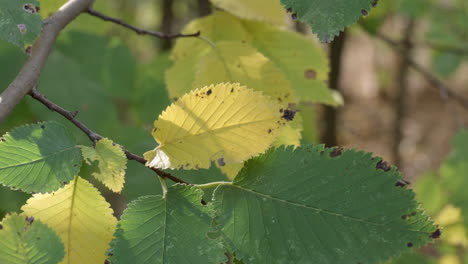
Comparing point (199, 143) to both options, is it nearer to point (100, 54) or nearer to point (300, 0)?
point (300, 0)

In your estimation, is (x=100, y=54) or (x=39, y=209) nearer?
(x=39, y=209)

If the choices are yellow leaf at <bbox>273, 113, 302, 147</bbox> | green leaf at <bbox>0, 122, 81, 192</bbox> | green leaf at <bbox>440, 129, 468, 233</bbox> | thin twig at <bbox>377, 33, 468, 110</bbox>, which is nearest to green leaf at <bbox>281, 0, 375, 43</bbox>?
yellow leaf at <bbox>273, 113, 302, 147</bbox>

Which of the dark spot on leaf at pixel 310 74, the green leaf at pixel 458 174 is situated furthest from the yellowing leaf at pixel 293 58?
the green leaf at pixel 458 174

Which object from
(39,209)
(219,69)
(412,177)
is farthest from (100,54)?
(412,177)

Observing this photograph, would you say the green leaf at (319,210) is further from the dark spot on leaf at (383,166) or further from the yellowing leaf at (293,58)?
the yellowing leaf at (293,58)

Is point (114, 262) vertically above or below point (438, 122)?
below

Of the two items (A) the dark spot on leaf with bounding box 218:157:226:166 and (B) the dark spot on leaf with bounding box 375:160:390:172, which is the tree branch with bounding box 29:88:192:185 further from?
(B) the dark spot on leaf with bounding box 375:160:390:172

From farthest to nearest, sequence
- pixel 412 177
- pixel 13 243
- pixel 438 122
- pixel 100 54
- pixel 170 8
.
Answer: pixel 438 122, pixel 412 177, pixel 170 8, pixel 100 54, pixel 13 243
